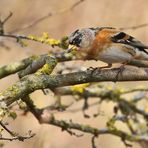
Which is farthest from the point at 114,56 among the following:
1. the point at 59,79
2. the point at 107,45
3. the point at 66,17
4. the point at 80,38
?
the point at 66,17

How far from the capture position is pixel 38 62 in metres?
3.26

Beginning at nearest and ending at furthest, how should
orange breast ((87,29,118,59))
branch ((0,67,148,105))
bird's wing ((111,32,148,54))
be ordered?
1. branch ((0,67,148,105))
2. orange breast ((87,29,118,59))
3. bird's wing ((111,32,148,54))

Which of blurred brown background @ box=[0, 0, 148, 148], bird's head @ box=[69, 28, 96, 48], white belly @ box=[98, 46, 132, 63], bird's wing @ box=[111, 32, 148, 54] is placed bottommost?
blurred brown background @ box=[0, 0, 148, 148]

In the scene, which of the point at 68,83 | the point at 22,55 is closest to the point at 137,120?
the point at 68,83

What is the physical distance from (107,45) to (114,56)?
9 centimetres

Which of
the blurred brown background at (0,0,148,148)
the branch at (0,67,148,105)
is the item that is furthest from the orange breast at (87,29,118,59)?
the blurred brown background at (0,0,148,148)

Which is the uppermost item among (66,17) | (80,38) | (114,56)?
(80,38)

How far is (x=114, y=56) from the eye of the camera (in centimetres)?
328

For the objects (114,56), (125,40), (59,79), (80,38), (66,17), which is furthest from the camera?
(66,17)

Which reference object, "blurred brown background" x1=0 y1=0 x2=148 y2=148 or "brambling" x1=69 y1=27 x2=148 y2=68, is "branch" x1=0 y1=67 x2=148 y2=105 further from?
"blurred brown background" x1=0 y1=0 x2=148 y2=148

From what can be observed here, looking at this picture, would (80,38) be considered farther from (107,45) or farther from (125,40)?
(125,40)

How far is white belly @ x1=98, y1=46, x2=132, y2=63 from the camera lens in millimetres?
3252

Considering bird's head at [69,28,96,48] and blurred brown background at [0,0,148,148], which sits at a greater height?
bird's head at [69,28,96,48]

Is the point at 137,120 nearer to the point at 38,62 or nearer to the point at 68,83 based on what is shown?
the point at 38,62
